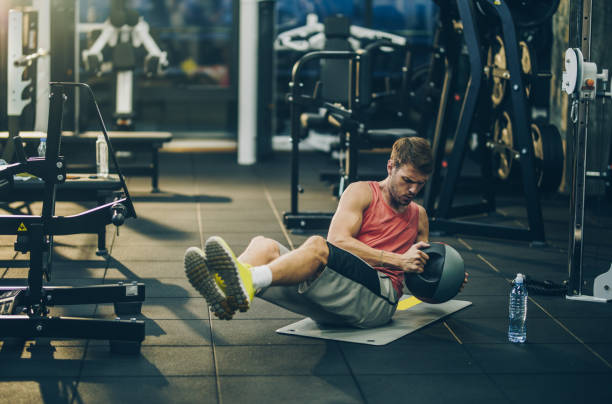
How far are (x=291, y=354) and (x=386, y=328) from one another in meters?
0.50

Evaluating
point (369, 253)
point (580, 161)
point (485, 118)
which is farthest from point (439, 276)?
point (485, 118)

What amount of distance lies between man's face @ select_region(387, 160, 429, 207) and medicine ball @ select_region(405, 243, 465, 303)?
0.75ft

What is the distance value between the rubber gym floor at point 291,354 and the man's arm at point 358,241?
1.08 feet

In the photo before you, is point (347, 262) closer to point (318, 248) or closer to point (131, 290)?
point (318, 248)

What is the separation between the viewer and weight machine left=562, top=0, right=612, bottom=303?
13.9ft

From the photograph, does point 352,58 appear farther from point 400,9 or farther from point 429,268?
point 400,9

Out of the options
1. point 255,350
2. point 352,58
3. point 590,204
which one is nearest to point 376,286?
point 255,350

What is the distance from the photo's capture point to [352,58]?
19.1 ft

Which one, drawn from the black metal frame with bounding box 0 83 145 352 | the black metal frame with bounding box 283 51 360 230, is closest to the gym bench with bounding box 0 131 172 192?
the black metal frame with bounding box 283 51 360 230

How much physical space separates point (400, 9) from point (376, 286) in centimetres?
683

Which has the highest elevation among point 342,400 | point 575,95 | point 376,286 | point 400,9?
point 400,9

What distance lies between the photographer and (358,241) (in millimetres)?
3693

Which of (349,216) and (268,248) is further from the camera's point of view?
(349,216)

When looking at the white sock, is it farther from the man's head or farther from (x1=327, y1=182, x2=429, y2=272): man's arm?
the man's head
